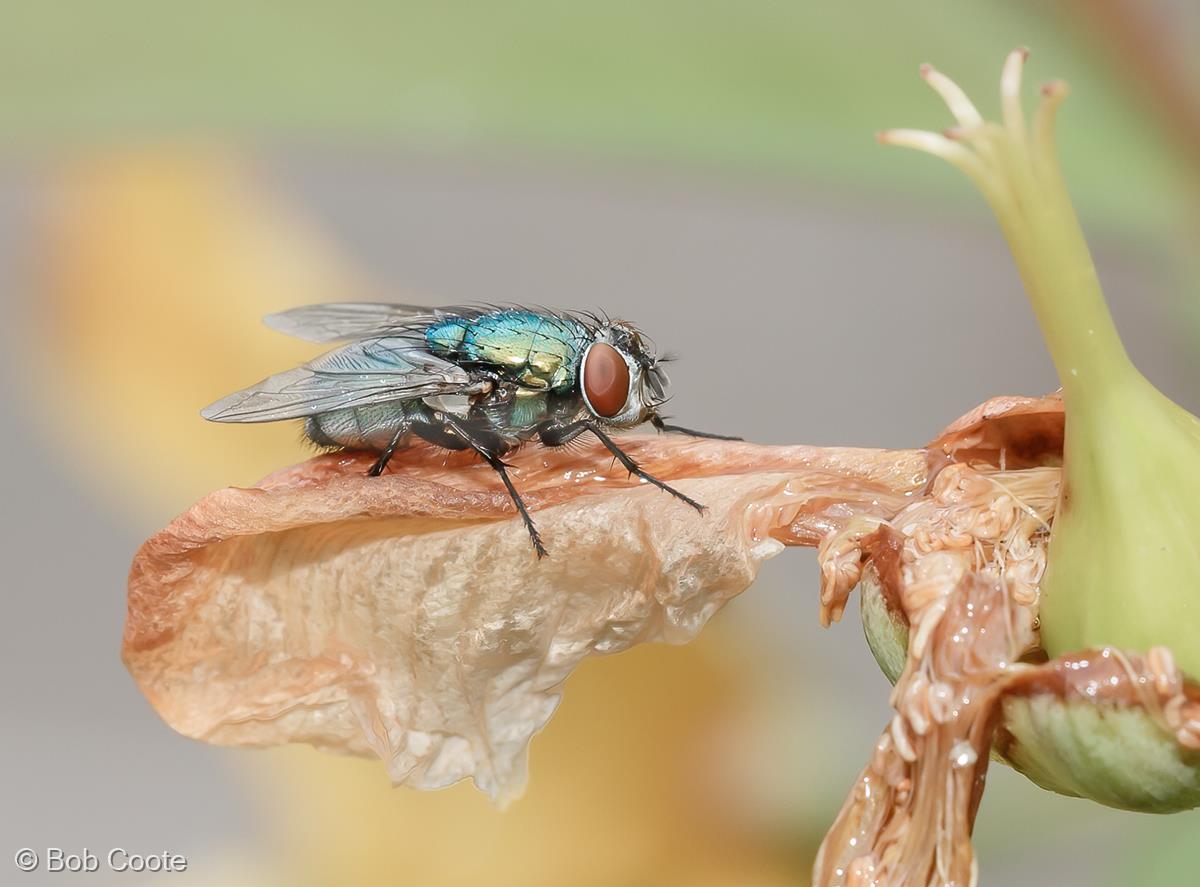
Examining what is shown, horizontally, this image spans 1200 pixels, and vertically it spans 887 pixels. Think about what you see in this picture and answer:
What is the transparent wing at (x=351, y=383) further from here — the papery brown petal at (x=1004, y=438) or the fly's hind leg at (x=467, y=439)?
the papery brown petal at (x=1004, y=438)

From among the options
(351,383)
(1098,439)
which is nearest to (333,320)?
(351,383)

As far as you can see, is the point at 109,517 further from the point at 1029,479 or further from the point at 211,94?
the point at 1029,479

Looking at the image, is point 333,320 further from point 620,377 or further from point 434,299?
point 434,299

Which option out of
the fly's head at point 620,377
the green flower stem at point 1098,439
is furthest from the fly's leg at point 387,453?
the green flower stem at point 1098,439

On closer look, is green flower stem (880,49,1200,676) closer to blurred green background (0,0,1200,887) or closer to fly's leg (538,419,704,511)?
fly's leg (538,419,704,511)

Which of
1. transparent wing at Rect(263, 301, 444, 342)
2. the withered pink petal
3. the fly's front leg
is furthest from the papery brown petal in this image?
transparent wing at Rect(263, 301, 444, 342)

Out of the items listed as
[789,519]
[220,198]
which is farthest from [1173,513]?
[220,198]
